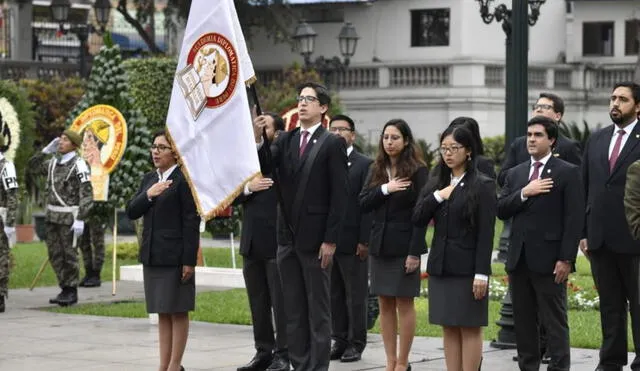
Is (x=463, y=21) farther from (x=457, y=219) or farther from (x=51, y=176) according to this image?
(x=457, y=219)

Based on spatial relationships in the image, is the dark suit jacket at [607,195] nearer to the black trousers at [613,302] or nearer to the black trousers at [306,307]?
the black trousers at [613,302]

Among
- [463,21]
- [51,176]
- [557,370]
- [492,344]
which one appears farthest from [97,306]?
[463,21]

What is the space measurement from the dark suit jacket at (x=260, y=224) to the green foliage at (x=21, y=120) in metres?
8.75

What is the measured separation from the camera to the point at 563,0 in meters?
49.5

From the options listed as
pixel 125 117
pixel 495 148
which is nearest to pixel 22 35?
pixel 495 148

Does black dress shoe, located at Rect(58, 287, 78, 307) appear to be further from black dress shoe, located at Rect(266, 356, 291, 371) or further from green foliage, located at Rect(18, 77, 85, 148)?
green foliage, located at Rect(18, 77, 85, 148)

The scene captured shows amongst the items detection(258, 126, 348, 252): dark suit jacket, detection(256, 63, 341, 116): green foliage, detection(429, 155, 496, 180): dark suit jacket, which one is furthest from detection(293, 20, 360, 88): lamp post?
detection(258, 126, 348, 252): dark suit jacket

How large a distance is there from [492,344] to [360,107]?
35.3 m

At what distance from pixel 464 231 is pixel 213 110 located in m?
2.17

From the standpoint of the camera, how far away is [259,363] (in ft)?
42.4

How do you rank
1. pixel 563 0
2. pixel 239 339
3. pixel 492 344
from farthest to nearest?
pixel 563 0 < pixel 239 339 < pixel 492 344

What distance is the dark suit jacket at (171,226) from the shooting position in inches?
472

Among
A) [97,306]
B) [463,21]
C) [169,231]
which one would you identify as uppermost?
[463,21]

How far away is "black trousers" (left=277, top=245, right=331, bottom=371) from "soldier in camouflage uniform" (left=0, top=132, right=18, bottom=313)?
245 inches
